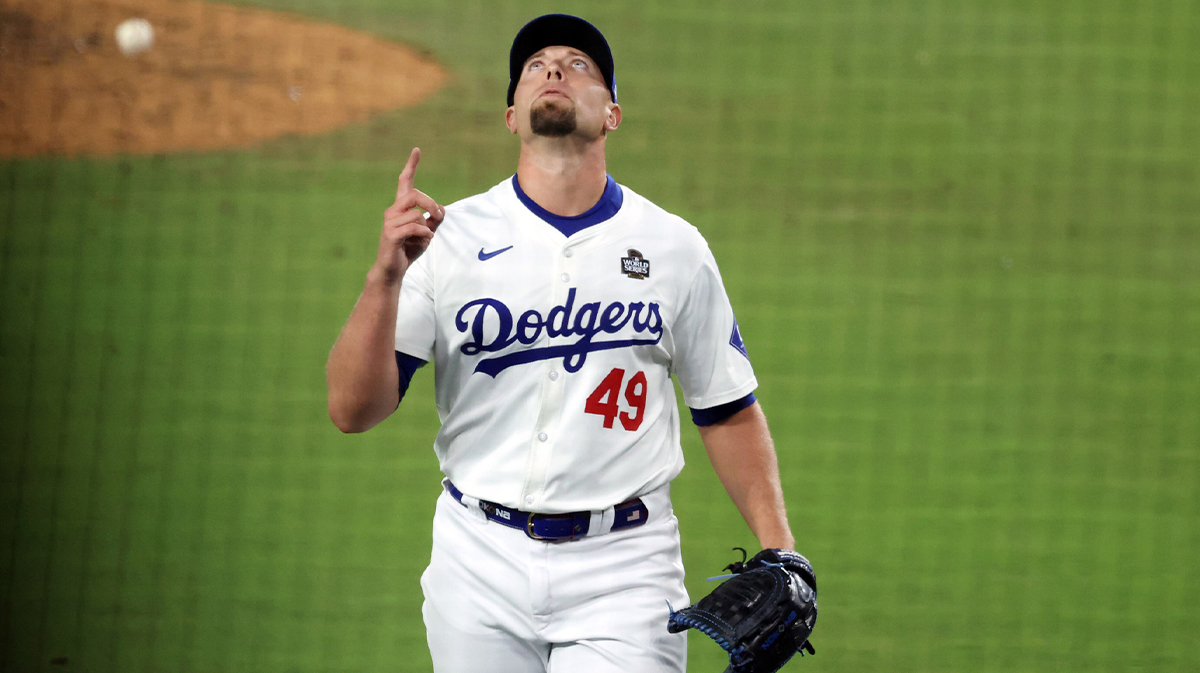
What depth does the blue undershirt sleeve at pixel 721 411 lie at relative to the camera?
1896 mm

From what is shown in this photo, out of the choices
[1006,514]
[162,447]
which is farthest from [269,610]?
[1006,514]

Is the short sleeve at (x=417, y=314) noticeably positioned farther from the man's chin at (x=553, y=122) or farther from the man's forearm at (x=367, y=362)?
the man's chin at (x=553, y=122)

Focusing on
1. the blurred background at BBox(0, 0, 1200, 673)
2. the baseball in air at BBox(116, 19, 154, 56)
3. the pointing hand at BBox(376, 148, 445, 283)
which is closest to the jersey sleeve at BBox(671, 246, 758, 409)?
the pointing hand at BBox(376, 148, 445, 283)

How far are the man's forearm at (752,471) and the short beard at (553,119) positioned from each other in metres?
0.64

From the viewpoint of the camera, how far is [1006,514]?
3.07 meters

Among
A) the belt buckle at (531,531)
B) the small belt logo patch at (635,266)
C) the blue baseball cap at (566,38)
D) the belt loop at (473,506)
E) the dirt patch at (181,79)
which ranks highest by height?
the dirt patch at (181,79)

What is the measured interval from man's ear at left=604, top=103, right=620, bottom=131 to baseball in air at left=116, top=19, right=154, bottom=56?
191 cm

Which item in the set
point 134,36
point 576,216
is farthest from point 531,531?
point 134,36

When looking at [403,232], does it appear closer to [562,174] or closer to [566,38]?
[562,174]

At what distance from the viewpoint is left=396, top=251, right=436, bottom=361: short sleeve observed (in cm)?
176

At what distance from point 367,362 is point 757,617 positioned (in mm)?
769

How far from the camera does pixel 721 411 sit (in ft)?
6.23

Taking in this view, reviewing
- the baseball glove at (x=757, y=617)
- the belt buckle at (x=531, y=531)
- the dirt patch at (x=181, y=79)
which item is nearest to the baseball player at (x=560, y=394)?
the belt buckle at (x=531, y=531)

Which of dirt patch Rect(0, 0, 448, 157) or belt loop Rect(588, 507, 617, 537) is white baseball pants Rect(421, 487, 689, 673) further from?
dirt patch Rect(0, 0, 448, 157)
